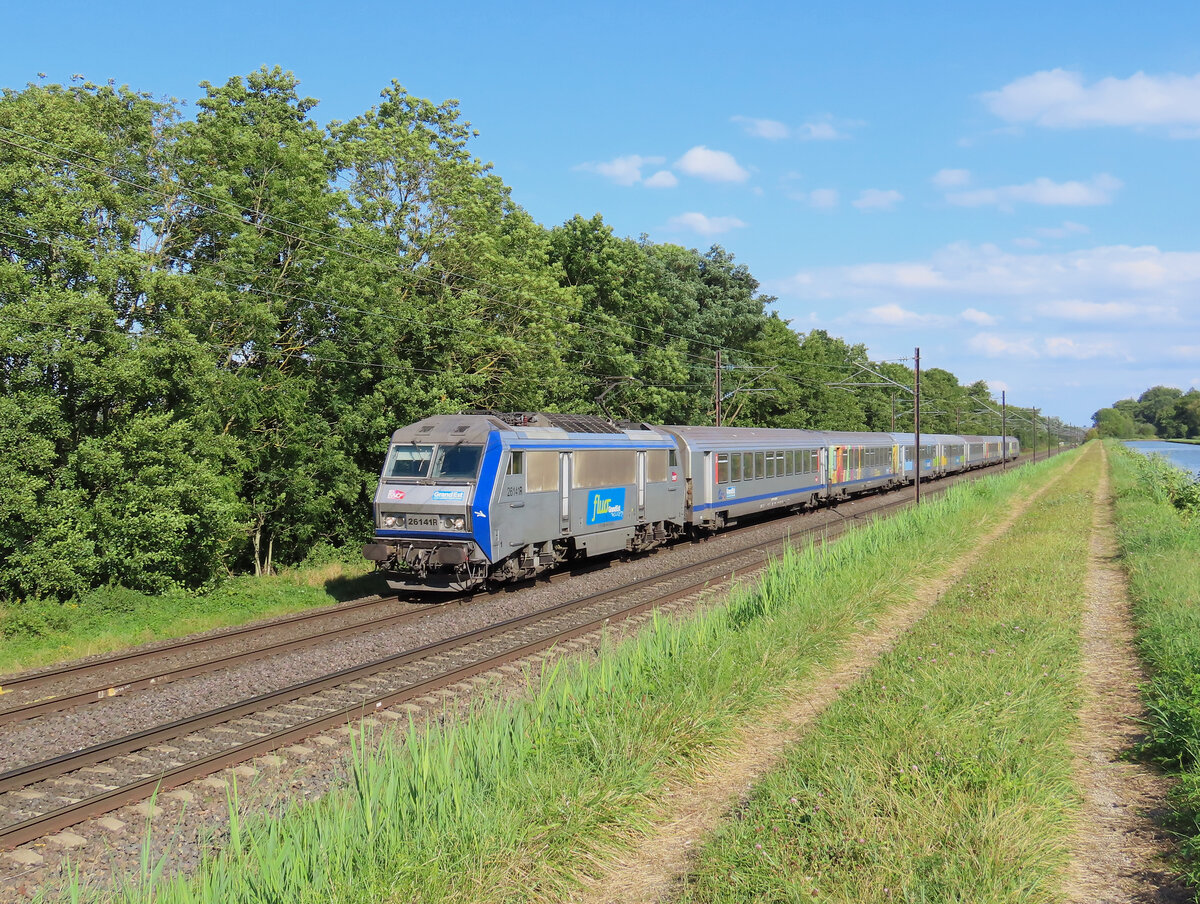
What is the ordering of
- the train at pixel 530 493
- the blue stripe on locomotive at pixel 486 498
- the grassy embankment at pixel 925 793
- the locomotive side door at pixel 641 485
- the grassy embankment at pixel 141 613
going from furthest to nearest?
the locomotive side door at pixel 641 485 → the train at pixel 530 493 → the blue stripe on locomotive at pixel 486 498 → the grassy embankment at pixel 141 613 → the grassy embankment at pixel 925 793

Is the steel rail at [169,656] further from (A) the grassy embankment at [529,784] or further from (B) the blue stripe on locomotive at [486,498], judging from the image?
(A) the grassy embankment at [529,784]

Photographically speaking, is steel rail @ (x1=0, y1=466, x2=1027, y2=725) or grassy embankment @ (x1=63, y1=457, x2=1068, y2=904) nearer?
grassy embankment @ (x1=63, y1=457, x2=1068, y2=904)

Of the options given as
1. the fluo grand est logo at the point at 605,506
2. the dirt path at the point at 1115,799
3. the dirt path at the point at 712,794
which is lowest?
the dirt path at the point at 712,794

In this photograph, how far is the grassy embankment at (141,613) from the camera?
14.4 metres

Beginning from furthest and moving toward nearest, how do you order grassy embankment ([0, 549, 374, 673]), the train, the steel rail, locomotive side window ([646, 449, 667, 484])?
locomotive side window ([646, 449, 667, 484]) → the train → grassy embankment ([0, 549, 374, 673]) → the steel rail

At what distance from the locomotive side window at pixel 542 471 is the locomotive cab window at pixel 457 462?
3.74ft

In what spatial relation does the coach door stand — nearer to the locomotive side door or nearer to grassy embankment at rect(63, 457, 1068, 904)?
the locomotive side door

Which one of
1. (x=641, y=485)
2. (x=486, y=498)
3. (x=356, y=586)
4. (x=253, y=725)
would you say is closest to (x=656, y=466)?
(x=641, y=485)

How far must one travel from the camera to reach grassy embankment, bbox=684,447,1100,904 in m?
4.85

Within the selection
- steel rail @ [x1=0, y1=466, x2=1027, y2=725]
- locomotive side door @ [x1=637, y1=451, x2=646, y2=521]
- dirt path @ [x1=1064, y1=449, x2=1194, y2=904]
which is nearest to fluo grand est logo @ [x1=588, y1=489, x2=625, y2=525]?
locomotive side door @ [x1=637, y1=451, x2=646, y2=521]

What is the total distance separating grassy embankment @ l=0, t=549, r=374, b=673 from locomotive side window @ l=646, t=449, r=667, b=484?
23.6ft

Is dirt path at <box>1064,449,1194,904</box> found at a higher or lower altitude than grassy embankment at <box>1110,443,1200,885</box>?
lower

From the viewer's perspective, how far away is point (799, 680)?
9.18 metres

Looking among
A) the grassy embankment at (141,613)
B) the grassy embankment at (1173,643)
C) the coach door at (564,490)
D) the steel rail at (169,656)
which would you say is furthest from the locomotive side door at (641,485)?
the grassy embankment at (1173,643)
